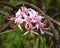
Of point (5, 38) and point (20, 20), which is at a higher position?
point (20, 20)

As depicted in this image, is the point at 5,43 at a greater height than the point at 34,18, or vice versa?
the point at 34,18

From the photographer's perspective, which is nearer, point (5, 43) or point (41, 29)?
point (41, 29)

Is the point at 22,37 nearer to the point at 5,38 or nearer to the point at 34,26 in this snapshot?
the point at 34,26

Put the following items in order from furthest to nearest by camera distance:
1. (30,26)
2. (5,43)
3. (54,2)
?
1. (54,2)
2. (5,43)
3. (30,26)

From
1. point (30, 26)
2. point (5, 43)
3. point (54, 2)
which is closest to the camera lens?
point (30, 26)

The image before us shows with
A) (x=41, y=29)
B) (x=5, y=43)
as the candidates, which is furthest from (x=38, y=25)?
(x=5, y=43)

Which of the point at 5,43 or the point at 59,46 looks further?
the point at 5,43

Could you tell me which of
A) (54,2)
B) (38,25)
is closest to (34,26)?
(38,25)

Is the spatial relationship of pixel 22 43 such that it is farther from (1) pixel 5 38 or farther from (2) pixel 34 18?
(1) pixel 5 38
